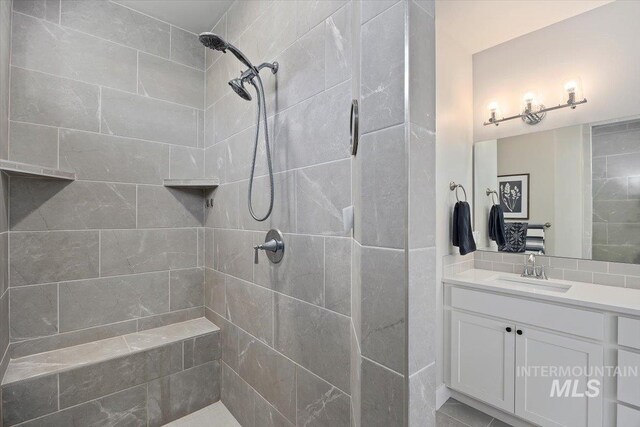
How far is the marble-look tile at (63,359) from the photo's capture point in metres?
1.38

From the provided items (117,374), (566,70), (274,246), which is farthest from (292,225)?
(566,70)

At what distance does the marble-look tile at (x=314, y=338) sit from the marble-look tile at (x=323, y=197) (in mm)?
339

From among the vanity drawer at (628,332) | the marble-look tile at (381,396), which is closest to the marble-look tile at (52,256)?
the marble-look tile at (381,396)

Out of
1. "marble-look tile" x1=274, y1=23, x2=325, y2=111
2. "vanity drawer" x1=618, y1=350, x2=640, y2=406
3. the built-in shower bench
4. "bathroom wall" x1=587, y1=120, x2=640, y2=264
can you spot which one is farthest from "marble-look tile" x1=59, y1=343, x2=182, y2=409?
"bathroom wall" x1=587, y1=120, x2=640, y2=264

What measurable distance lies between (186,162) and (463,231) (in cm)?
210

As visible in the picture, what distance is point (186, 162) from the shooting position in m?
2.05

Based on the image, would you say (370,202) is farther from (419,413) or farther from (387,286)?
(419,413)

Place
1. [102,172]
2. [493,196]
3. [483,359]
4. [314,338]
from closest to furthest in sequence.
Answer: [314,338] → [102,172] → [483,359] → [493,196]

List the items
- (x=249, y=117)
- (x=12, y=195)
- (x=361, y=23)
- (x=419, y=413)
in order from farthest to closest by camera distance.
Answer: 1. (x=249, y=117)
2. (x=12, y=195)
3. (x=361, y=23)
4. (x=419, y=413)

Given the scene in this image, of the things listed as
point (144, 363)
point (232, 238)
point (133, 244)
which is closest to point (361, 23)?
point (232, 238)

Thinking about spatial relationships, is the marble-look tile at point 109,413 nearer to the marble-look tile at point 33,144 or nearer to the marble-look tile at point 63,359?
the marble-look tile at point 63,359

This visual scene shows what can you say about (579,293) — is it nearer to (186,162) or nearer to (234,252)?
(234,252)

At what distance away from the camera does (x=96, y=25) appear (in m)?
1.72

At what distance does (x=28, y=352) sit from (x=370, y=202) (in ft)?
6.80
